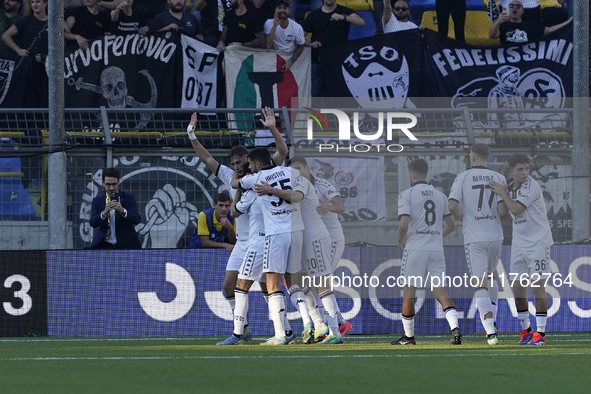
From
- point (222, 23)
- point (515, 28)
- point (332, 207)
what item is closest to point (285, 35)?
point (222, 23)

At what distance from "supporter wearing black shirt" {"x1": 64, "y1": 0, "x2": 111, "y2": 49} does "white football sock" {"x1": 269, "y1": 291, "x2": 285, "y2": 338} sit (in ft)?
22.6

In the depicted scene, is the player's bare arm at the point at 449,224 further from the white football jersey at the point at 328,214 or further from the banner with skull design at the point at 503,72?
the banner with skull design at the point at 503,72

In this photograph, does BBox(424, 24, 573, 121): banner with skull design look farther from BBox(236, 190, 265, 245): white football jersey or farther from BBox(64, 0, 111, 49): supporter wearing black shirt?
BBox(236, 190, 265, 245): white football jersey

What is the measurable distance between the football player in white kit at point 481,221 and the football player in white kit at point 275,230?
168 centimetres

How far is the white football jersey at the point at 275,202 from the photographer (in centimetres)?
912

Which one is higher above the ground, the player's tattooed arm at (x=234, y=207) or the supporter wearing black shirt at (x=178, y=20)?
the supporter wearing black shirt at (x=178, y=20)

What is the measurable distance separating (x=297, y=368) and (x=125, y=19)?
365 inches

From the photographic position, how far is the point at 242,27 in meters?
14.9

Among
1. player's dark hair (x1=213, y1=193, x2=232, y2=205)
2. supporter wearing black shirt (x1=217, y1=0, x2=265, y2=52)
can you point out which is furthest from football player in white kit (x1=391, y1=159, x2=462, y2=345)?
supporter wearing black shirt (x1=217, y1=0, x2=265, y2=52)

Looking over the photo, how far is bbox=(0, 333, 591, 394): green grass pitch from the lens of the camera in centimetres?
556

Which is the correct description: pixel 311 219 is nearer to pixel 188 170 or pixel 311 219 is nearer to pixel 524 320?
pixel 524 320

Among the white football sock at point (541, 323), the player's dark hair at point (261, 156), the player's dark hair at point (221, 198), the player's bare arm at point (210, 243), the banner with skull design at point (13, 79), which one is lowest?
the white football sock at point (541, 323)

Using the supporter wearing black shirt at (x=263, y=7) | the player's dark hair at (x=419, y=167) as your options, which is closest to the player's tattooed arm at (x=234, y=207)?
the player's dark hair at (x=419, y=167)

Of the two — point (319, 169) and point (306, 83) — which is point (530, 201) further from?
point (306, 83)
